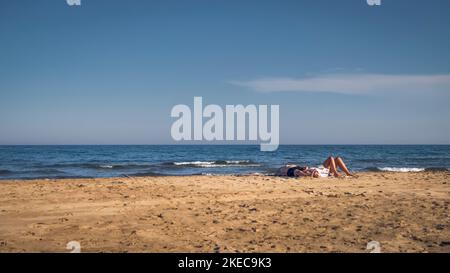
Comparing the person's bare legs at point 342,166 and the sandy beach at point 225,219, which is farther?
the person's bare legs at point 342,166

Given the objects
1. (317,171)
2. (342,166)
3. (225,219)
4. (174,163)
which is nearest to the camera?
(225,219)

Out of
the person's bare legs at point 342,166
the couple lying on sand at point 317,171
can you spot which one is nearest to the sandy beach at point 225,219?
the couple lying on sand at point 317,171

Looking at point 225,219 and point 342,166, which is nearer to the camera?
point 225,219

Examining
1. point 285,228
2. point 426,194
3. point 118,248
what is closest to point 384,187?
point 426,194

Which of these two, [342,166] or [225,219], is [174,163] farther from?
[225,219]

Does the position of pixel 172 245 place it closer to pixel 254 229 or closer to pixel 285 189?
pixel 254 229

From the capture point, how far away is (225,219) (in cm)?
694

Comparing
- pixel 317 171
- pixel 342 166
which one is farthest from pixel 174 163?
pixel 342 166

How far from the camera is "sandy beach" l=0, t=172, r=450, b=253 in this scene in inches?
209

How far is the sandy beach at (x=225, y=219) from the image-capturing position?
532 cm

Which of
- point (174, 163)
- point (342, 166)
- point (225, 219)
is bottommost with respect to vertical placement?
point (174, 163)

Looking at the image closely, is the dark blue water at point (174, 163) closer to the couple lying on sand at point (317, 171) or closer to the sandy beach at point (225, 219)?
the couple lying on sand at point (317, 171)

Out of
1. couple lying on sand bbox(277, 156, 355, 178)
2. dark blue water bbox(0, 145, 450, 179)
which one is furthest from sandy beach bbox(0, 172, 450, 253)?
dark blue water bbox(0, 145, 450, 179)
